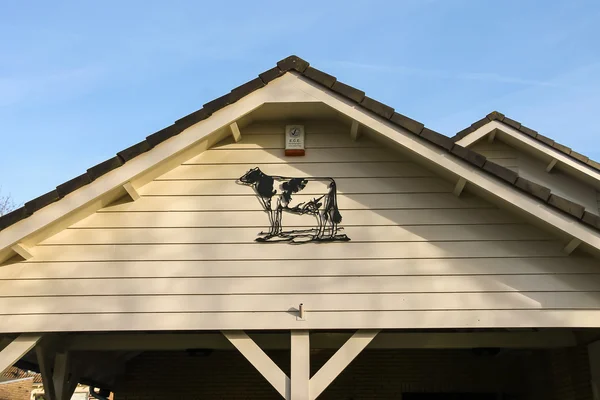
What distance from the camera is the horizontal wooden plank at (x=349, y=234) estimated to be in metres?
6.25

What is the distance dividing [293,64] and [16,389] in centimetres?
3024

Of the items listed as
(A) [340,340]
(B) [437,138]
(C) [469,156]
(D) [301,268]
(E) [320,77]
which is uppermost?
(E) [320,77]

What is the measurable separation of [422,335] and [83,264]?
12.6 ft

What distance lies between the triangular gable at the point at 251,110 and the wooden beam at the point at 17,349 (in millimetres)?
905

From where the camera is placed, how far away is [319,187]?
6562 mm

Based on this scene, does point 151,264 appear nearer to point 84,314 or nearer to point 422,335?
point 84,314

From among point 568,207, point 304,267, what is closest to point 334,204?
point 304,267

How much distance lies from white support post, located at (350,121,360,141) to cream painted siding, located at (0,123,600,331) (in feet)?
1.18

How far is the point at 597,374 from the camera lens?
257 inches

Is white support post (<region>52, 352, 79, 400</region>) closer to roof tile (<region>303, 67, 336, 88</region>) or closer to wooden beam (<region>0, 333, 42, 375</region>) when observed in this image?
wooden beam (<region>0, 333, 42, 375</region>)

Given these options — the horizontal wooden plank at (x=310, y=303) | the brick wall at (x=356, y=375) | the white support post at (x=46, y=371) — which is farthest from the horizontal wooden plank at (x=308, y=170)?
the brick wall at (x=356, y=375)

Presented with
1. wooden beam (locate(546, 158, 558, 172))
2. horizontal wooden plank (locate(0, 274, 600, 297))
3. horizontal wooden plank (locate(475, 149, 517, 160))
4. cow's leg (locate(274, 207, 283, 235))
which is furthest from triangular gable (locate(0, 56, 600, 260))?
horizontal wooden plank (locate(475, 149, 517, 160))

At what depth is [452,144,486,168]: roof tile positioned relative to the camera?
6035 mm

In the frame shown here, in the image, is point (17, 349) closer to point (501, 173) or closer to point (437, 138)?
point (437, 138)
